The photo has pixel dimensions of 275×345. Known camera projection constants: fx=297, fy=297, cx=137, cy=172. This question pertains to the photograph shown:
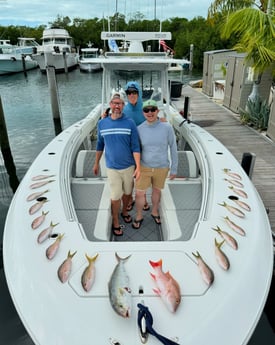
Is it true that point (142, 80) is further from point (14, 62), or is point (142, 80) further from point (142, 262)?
point (14, 62)

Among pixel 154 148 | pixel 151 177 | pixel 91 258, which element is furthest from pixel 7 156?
pixel 91 258

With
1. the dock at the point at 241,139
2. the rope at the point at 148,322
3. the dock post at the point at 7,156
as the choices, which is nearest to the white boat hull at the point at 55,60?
the dock at the point at 241,139

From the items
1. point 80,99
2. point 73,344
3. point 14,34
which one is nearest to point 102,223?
point 73,344

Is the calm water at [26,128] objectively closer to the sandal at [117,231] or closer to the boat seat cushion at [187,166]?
the sandal at [117,231]

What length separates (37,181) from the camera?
2.90 metres

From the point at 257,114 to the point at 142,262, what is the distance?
22.7ft

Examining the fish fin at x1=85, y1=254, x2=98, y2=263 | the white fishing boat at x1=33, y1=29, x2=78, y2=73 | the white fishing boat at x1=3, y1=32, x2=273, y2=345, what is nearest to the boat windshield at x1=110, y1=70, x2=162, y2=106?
the white fishing boat at x1=3, y1=32, x2=273, y2=345

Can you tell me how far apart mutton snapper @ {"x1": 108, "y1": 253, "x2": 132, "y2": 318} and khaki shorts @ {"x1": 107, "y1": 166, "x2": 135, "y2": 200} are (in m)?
0.97

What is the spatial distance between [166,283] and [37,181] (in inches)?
67.0

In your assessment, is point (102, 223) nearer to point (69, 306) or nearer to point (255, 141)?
point (69, 306)

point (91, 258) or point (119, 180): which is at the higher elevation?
point (119, 180)

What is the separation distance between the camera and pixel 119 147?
8.50ft

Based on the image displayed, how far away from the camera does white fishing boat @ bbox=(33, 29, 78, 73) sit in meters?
31.0

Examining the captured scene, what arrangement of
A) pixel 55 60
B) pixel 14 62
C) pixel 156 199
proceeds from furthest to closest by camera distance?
1. pixel 55 60
2. pixel 14 62
3. pixel 156 199
